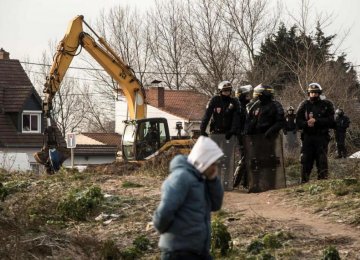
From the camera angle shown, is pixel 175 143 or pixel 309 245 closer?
pixel 309 245

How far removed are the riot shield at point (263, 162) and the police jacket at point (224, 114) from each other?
41cm

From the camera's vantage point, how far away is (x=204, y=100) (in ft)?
165

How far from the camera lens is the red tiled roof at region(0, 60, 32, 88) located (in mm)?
51500

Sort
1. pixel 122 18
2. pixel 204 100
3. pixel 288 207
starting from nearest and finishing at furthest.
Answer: pixel 288 207
pixel 204 100
pixel 122 18

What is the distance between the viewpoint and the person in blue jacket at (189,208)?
22.9 ft

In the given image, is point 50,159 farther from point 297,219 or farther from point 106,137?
point 106,137

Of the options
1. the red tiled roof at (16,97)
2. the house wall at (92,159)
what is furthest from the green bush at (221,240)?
the house wall at (92,159)

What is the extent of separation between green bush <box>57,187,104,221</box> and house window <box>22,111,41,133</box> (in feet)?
116

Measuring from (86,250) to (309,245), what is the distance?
279 cm

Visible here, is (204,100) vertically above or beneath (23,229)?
above

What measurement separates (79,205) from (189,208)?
7223mm

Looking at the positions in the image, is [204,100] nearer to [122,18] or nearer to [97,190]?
[122,18]

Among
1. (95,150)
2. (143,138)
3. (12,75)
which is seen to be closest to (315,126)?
(143,138)

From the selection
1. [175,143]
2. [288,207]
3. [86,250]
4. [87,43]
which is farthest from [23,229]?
[87,43]
